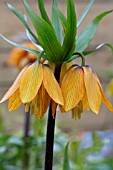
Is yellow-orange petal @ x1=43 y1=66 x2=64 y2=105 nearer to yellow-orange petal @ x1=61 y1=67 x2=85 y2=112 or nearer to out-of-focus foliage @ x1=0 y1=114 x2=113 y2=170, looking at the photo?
yellow-orange petal @ x1=61 y1=67 x2=85 y2=112

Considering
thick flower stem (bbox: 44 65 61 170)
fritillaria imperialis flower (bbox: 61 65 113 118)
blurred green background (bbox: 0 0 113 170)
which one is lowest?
blurred green background (bbox: 0 0 113 170)

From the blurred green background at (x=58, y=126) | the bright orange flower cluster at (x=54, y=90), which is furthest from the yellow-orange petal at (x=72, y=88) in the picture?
the blurred green background at (x=58, y=126)

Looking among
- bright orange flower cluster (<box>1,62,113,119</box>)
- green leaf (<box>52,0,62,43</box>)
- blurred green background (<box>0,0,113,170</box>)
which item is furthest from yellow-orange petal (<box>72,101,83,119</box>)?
blurred green background (<box>0,0,113,170</box>)

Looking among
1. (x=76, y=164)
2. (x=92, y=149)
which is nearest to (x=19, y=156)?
(x=76, y=164)

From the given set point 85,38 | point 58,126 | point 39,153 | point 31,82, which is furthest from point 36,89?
point 58,126

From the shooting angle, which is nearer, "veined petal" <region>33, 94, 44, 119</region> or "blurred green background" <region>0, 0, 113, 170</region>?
"veined petal" <region>33, 94, 44, 119</region>

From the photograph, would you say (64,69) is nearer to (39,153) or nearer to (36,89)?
(36,89)
